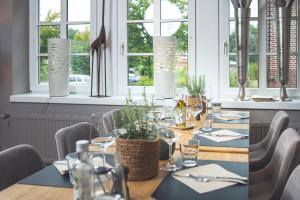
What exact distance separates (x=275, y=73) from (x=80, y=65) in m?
2.22

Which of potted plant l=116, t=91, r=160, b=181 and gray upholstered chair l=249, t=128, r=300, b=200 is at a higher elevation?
potted plant l=116, t=91, r=160, b=181

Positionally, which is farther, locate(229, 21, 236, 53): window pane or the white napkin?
locate(229, 21, 236, 53): window pane

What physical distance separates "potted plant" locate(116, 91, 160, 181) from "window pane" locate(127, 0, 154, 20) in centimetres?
296

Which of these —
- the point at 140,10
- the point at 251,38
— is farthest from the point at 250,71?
the point at 140,10

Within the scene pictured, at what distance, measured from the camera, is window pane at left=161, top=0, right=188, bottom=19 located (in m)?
4.22

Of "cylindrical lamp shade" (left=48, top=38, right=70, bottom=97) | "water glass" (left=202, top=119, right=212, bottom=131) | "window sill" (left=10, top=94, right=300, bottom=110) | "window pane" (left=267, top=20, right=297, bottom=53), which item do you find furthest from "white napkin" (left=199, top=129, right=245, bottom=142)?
"cylindrical lamp shade" (left=48, top=38, right=70, bottom=97)

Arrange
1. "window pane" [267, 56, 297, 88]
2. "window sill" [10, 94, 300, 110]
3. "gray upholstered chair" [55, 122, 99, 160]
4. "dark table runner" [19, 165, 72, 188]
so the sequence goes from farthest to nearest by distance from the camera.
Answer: "window pane" [267, 56, 297, 88], "window sill" [10, 94, 300, 110], "gray upholstered chair" [55, 122, 99, 160], "dark table runner" [19, 165, 72, 188]

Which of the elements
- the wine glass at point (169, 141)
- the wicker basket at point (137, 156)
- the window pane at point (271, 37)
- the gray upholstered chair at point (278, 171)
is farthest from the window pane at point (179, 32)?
the wicker basket at point (137, 156)

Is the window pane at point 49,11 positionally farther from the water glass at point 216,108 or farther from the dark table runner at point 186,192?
the dark table runner at point 186,192

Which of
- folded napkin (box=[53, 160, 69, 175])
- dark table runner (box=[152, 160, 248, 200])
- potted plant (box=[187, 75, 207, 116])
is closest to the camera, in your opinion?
dark table runner (box=[152, 160, 248, 200])

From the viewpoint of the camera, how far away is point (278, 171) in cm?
200

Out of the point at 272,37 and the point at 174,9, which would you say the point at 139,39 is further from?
the point at 272,37

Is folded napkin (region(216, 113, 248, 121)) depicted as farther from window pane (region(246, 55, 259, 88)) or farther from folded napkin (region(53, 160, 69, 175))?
folded napkin (region(53, 160, 69, 175))

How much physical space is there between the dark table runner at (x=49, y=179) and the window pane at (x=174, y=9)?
9.85ft
